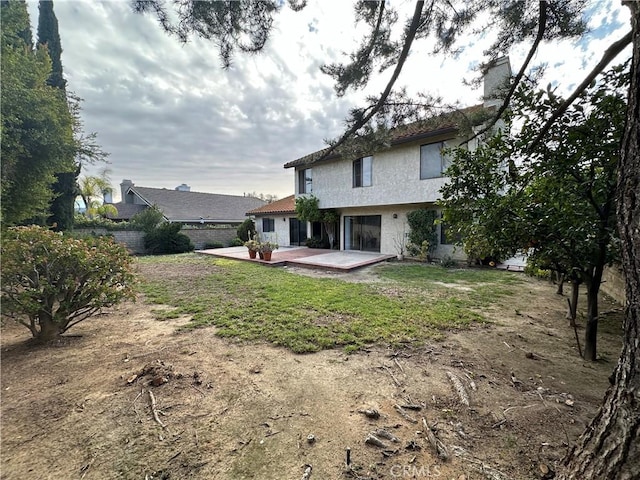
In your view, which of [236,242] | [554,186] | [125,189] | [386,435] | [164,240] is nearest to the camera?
[386,435]

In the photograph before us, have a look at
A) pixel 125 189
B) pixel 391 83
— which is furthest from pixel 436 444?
pixel 125 189

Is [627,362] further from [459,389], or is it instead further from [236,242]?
[236,242]

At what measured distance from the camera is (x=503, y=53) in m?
4.52

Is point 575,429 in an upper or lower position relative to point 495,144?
lower

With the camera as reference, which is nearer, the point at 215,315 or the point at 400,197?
the point at 215,315

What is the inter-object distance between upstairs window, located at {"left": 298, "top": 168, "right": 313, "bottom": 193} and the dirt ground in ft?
45.3

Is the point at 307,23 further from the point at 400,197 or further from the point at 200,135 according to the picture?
the point at 200,135

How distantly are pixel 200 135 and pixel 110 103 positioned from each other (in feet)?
17.6

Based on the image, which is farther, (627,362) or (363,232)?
(363,232)

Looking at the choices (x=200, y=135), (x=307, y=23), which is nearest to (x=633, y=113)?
(x=307, y=23)

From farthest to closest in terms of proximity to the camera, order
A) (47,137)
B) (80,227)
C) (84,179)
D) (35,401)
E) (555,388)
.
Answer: (84,179) < (80,227) < (47,137) < (555,388) < (35,401)

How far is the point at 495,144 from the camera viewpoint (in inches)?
153

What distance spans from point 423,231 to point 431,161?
309cm

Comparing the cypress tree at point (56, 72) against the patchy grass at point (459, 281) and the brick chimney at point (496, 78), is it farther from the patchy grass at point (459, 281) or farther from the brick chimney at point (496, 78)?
the brick chimney at point (496, 78)
